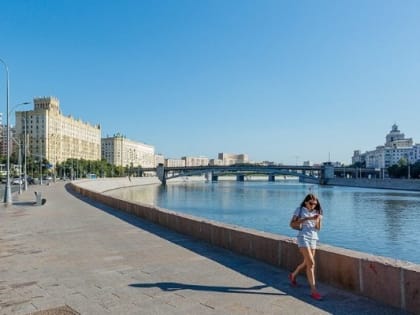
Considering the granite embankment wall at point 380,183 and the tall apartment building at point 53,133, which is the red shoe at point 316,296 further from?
the tall apartment building at point 53,133

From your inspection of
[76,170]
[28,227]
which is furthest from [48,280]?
[76,170]

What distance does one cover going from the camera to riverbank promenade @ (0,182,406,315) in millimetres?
4973

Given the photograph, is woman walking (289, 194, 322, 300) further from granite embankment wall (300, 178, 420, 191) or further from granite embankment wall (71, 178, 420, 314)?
granite embankment wall (300, 178, 420, 191)

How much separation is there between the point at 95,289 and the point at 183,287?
4.18ft

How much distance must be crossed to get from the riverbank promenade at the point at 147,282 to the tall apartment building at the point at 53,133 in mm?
103538

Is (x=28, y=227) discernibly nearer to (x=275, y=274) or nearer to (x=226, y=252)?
(x=226, y=252)

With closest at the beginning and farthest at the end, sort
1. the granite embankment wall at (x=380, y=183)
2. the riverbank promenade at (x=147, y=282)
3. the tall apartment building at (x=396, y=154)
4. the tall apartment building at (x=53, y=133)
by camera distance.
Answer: the riverbank promenade at (x=147, y=282)
the granite embankment wall at (x=380, y=183)
the tall apartment building at (x=53, y=133)
the tall apartment building at (x=396, y=154)

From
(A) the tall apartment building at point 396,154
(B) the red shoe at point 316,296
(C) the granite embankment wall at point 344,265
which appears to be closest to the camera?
(C) the granite embankment wall at point 344,265

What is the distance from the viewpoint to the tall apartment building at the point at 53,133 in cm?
12044

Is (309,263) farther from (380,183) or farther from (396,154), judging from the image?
(396,154)

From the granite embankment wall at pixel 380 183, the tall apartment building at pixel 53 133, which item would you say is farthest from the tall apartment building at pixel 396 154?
the tall apartment building at pixel 53 133

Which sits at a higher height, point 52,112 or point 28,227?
point 52,112

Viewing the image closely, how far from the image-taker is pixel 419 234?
25125 mm

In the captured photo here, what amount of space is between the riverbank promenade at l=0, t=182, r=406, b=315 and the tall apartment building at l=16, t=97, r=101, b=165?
104 m
